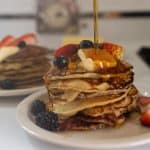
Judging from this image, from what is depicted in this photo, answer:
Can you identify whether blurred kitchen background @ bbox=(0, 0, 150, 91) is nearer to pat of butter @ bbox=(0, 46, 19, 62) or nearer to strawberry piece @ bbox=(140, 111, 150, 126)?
pat of butter @ bbox=(0, 46, 19, 62)

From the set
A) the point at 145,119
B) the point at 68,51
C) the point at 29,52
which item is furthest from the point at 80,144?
the point at 29,52

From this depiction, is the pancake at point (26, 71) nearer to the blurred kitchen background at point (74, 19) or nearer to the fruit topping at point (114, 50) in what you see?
the fruit topping at point (114, 50)

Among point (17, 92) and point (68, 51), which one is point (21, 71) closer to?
point (17, 92)

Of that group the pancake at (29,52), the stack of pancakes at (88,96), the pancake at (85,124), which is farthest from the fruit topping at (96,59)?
the pancake at (29,52)

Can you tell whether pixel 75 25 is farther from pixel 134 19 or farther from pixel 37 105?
pixel 37 105

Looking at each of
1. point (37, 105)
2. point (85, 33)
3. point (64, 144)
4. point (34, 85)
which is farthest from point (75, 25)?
point (64, 144)

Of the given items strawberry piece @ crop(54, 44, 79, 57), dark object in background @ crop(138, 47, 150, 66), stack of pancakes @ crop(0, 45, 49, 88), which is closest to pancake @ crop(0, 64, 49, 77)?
A: stack of pancakes @ crop(0, 45, 49, 88)
